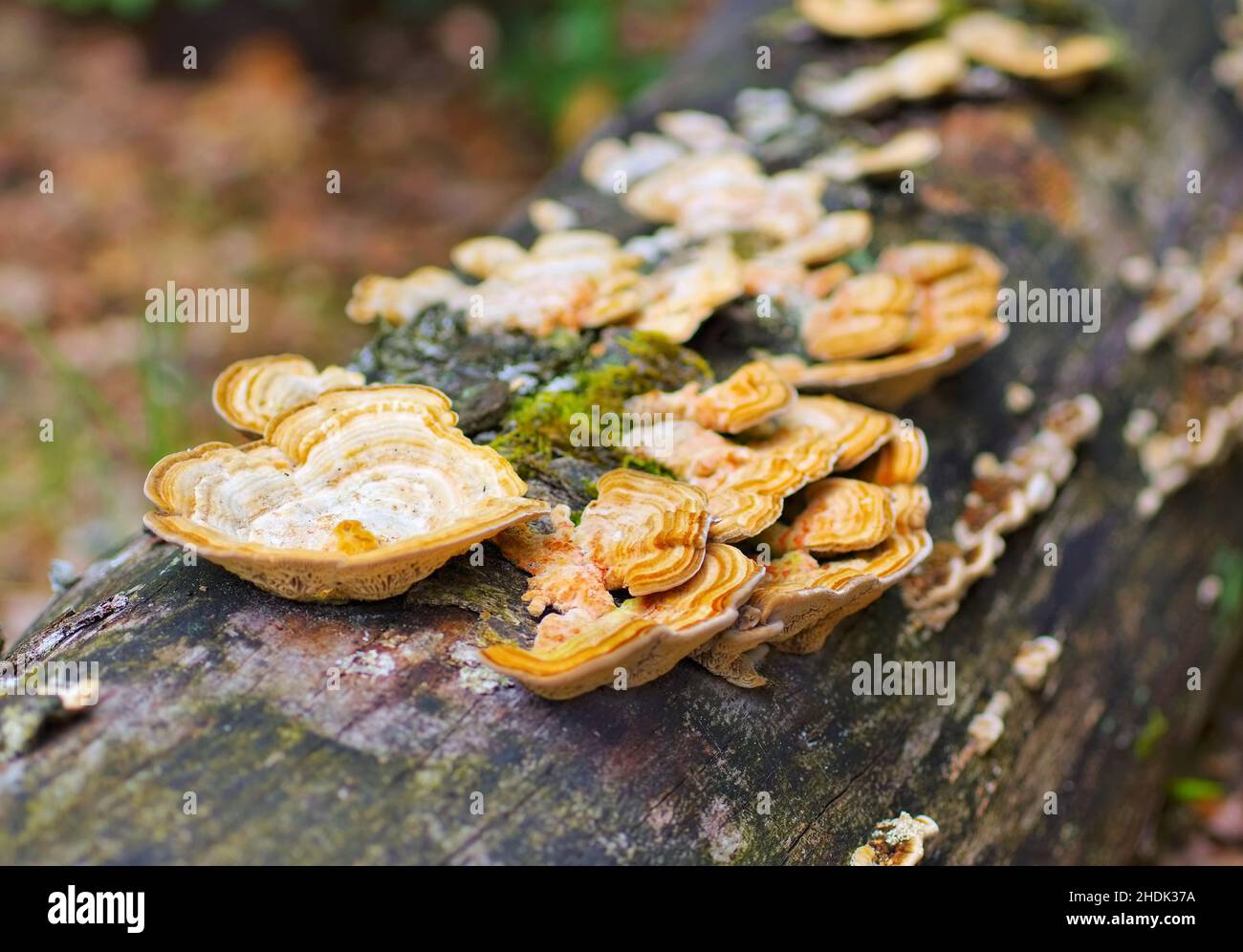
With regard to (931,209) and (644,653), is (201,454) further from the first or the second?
(931,209)

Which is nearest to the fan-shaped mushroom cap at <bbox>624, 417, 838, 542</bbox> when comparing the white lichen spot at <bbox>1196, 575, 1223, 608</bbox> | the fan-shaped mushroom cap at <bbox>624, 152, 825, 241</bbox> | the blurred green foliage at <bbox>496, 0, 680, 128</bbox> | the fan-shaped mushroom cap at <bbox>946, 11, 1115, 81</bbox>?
the fan-shaped mushroom cap at <bbox>624, 152, 825, 241</bbox>

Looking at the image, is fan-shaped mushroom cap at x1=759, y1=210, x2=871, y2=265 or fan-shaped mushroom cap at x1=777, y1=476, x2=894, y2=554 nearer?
fan-shaped mushroom cap at x1=777, y1=476, x2=894, y2=554

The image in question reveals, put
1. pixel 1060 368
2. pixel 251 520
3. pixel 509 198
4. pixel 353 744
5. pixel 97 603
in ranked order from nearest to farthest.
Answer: pixel 353 744
pixel 251 520
pixel 97 603
pixel 1060 368
pixel 509 198

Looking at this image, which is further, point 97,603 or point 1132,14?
point 1132,14

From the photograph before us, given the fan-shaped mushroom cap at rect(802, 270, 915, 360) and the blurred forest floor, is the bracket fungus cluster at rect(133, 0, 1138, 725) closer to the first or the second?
the fan-shaped mushroom cap at rect(802, 270, 915, 360)

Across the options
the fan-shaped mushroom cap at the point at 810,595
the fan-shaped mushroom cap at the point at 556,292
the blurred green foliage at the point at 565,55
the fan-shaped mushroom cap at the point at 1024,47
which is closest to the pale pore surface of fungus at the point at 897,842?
the fan-shaped mushroom cap at the point at 810,595

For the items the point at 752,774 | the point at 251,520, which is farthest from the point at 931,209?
the point at 251,520

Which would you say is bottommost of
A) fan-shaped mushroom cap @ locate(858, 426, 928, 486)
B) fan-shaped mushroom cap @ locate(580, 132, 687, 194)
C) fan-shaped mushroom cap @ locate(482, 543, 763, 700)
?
fan-shaped mushroom cap @ locate(482, 543, 763, 700)
